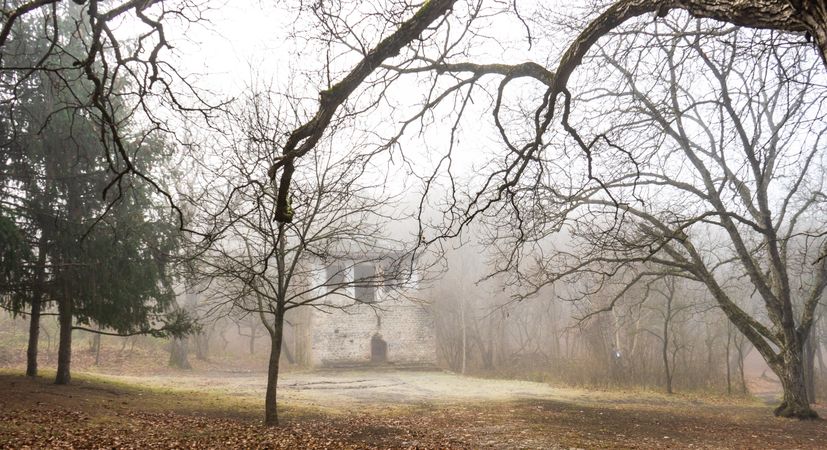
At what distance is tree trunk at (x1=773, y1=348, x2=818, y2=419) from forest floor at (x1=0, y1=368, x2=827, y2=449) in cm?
55

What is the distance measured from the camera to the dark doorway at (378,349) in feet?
99.6

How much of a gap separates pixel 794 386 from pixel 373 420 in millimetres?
10448

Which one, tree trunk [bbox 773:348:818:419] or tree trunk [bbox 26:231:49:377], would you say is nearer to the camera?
tree trunk [bbox 26:231:49:377]

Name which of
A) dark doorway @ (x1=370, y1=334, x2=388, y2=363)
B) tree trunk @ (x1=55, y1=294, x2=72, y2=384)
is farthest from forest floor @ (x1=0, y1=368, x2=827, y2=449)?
dark doorway @ (x1=370, y1=334, x2=388, y2=363)

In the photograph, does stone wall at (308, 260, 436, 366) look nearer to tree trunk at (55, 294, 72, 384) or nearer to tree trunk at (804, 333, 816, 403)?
tree trunk at (55, 294, 72, 384)

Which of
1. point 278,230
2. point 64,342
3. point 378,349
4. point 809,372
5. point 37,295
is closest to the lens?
point 278,230

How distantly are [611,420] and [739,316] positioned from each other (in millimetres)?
4958

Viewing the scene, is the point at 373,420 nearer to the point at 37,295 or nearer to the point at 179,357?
the point at 37,295

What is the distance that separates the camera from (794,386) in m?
13.3

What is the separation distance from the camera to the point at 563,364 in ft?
94.2

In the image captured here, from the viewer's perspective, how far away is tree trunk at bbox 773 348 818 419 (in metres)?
13.2

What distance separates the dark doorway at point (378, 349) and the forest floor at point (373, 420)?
11686 millimetres

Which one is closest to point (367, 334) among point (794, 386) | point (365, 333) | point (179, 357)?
point (365, 333)

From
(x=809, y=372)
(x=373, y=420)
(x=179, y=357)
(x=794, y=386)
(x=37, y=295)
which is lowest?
(x=179, y=357)
